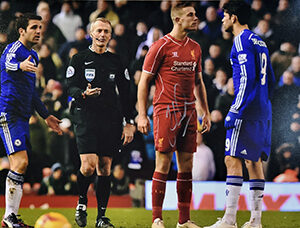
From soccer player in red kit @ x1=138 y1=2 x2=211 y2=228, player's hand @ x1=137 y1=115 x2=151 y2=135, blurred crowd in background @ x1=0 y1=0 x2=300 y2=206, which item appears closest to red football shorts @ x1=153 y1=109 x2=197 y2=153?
soccer player in red kit @ x1=138 y1=2 x2=211 y2=228

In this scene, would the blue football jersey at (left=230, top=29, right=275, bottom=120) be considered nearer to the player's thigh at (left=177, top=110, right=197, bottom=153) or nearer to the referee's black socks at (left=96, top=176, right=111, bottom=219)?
the player's thigh at (left=177, top=110, right=197, bottom=153)

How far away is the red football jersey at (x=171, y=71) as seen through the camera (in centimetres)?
462

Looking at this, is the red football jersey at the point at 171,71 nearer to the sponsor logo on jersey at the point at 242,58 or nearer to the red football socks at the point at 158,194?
the sponsor logo on jersey at the point at 242,58

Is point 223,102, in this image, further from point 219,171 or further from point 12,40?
point 12,40

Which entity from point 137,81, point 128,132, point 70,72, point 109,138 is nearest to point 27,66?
point 70,72

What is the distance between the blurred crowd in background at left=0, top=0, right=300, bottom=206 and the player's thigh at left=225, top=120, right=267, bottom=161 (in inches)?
104

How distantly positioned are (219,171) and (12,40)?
354 centimetres

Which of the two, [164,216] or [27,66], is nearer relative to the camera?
[27,66]

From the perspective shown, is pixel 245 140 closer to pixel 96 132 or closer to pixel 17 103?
pixel 96 132

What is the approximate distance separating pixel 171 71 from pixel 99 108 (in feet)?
3.20

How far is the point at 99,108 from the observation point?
5.23 meters

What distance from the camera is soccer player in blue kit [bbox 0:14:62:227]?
4707 millimetres

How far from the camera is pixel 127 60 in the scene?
7227 millimetres

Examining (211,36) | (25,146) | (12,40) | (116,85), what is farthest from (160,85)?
(211,36)
